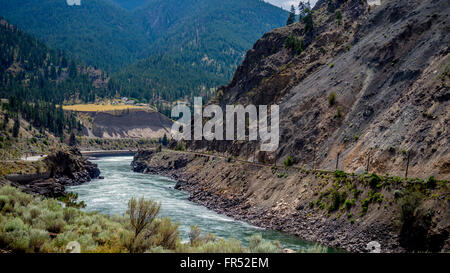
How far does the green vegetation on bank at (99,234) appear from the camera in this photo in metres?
14.4

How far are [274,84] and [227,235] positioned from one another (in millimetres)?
45053

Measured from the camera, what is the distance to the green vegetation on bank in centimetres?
1445

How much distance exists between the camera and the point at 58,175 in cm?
6719

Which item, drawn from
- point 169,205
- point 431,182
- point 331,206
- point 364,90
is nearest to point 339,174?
point 331,206

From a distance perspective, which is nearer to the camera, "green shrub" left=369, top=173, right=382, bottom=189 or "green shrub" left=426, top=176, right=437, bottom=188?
"green shrub" left=426, top=176, right=437, bottom=188

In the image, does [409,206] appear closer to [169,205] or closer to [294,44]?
[169,205]

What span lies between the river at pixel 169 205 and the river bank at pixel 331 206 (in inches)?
72.0

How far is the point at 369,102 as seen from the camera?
149 feet

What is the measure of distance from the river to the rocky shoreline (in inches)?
119

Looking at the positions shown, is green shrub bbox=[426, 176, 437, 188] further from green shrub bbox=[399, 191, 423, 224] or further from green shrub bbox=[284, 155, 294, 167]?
green shrub bbox=[284, 155, 294, 167]

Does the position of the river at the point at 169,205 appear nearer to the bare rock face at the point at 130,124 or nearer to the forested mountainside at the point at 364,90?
the forested mountainside at the point at 364,90

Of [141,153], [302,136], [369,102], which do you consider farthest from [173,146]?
[369,102]

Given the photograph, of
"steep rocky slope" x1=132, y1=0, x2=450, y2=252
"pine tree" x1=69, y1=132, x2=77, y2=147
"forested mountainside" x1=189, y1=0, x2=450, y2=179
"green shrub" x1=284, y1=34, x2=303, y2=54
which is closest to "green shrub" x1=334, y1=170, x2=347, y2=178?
"steep rocky slope" x1=132, y1=0, x2=450, y2=252
